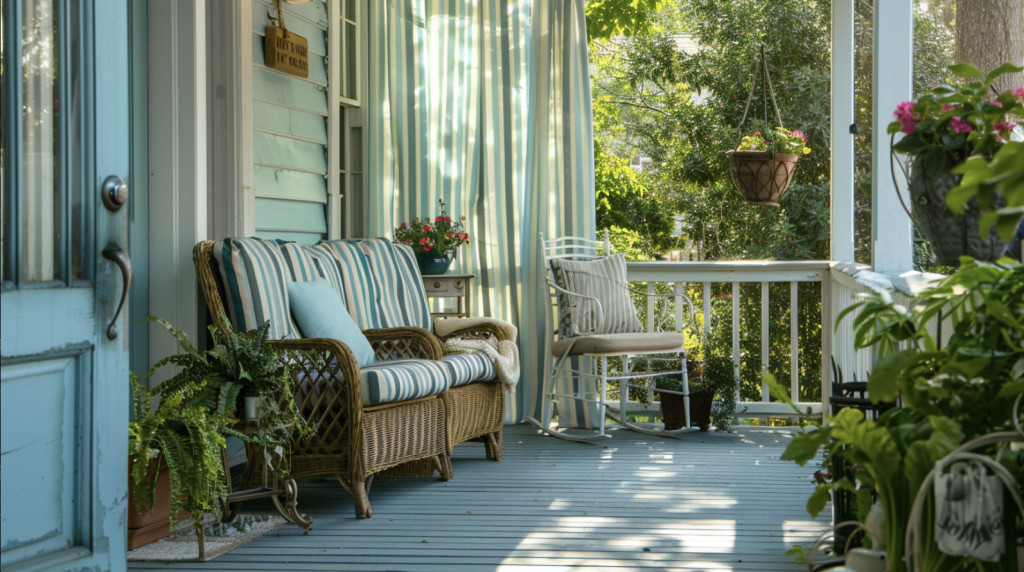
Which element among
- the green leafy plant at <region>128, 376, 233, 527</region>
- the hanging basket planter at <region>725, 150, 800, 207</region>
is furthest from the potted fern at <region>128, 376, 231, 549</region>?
the hanging basket planter at <region>725, 150, 800, 207</region>

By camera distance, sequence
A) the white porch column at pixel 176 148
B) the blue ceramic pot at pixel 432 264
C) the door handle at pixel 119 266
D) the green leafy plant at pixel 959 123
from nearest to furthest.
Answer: the green leafy plant at pixel 959 123, the door handle at pixel 119 266, the white porch column at pixel 176 148, the blue ceramic pot at pixel 432 264

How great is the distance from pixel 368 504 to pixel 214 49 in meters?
1.89

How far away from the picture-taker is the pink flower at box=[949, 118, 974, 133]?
5.26 ft

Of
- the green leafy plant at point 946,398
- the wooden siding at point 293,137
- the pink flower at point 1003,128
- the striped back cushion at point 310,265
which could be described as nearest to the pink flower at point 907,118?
the pink flower at point 1003,128

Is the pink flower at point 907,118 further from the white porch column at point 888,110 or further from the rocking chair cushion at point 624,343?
the rocking chair cushion at point 624,343

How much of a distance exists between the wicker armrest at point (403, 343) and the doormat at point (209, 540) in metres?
0.85

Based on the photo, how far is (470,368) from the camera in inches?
133

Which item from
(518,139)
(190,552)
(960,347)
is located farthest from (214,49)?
(960,347)

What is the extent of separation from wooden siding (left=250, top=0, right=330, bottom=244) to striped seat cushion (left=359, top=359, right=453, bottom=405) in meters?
1.09

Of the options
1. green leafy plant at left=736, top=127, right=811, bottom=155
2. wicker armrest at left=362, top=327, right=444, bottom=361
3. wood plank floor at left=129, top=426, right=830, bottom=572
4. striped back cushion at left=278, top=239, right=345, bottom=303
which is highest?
green leafy plant at left=736, top=127, right=811, bottom=155

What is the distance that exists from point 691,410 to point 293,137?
233 cm

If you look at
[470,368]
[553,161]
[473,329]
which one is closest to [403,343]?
[470,368]

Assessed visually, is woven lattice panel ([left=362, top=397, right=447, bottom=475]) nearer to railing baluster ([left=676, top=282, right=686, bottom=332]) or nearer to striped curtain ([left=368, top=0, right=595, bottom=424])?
striped curtain ([left=368, top=0, right=595, bottom=424])

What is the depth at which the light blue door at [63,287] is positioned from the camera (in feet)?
5.53
